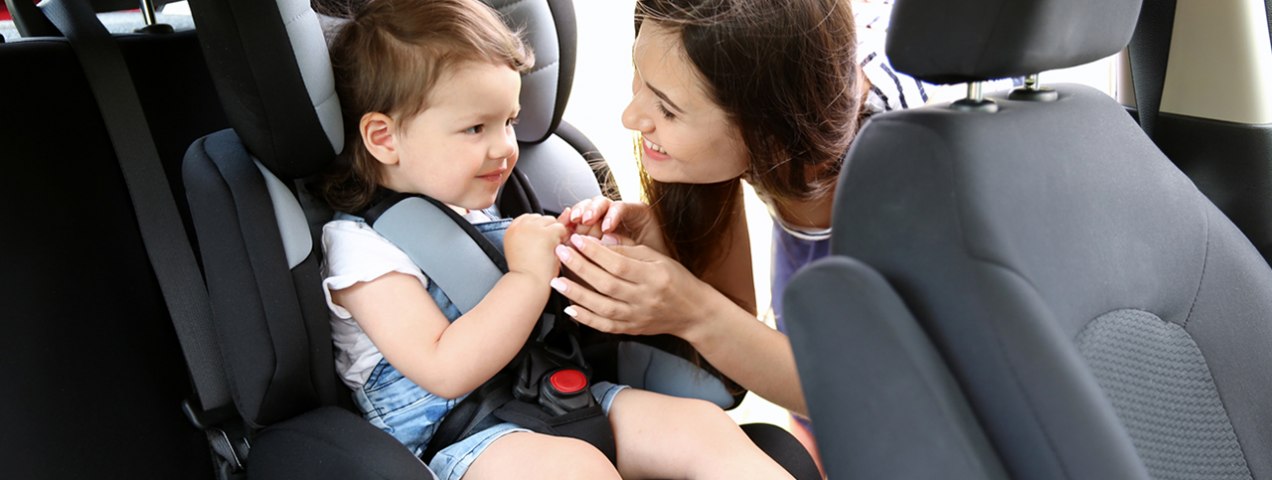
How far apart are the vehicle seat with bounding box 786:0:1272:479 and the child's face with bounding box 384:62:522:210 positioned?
66cm

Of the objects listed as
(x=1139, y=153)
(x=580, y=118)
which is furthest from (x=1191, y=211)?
(x=580, y=118)

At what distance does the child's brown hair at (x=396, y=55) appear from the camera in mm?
1501

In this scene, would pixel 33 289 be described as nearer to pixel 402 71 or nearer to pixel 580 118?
pixel 402 71

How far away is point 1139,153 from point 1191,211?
0.27 ft

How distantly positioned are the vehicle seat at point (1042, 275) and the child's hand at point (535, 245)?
1.85ft

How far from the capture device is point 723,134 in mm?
1494

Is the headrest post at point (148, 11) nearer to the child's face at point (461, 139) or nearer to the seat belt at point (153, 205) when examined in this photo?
the seat belt at point (153, 205)

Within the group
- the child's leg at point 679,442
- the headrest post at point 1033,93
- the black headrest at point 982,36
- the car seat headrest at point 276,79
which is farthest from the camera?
the child's leg at point 679,442

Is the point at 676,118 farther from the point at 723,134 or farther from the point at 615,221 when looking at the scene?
the point at 615,221

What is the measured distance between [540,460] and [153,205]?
596mm

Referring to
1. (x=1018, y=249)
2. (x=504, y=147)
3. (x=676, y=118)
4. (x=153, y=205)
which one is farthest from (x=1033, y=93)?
(x=153, y=205)

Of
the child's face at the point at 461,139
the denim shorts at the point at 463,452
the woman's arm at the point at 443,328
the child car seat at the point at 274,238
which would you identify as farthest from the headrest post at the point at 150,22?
the denim shorts at the point at 463,452

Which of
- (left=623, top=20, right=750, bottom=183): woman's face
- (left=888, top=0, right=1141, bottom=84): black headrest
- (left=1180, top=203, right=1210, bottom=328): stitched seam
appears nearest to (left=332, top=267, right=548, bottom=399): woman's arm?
(left=623, top=20, right=750, bottom=183): woman's face

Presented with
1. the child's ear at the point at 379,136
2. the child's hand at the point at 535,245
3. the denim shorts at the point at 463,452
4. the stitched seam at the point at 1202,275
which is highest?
the child's ear at the point at 379,136
